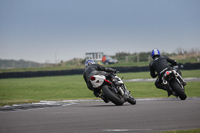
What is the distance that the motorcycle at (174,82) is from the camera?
1006cm

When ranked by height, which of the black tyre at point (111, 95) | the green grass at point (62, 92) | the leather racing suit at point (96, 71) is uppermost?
the leather racing suit at point (96, 71)

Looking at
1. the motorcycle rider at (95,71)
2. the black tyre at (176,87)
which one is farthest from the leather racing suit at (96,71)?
the black tyre at (176,87)

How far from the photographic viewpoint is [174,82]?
10102 mm

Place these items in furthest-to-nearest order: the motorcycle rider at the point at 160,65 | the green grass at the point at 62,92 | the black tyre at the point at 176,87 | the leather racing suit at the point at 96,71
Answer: the green grass at the point at 62,92 < the motorcycle rider at the point at 160,65 < the black tyre at the point at 176,87 < the leather racing suit at the point at 96,71

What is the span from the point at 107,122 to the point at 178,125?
Answer: 1303mm

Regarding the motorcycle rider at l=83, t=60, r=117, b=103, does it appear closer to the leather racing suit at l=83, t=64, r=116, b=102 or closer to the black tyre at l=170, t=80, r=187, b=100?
the leather racing suit at l=83, t=64, r=116, b=102

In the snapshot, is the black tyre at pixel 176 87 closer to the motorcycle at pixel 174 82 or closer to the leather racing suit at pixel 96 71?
the motorcycle at pixel 174 82

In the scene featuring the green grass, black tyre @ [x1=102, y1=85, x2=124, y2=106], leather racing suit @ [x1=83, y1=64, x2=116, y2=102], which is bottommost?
the green grass

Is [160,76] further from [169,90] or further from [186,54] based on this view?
[186,54]

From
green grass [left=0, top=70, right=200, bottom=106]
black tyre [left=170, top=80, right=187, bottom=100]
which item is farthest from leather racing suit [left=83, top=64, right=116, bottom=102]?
green grass [left=0, top=70, right=200, bottom=106]

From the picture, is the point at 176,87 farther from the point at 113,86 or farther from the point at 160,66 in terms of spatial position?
the point at 113,86

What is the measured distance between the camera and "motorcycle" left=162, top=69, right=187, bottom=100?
10.1 meters

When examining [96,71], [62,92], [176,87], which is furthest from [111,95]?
[62,92]

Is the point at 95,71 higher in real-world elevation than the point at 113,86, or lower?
higher
